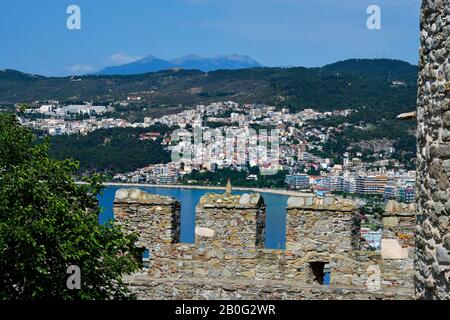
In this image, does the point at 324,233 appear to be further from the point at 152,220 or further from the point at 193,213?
the point at 193,213

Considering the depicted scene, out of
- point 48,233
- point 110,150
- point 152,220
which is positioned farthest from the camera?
point 110,150

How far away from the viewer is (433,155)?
591 centimetres

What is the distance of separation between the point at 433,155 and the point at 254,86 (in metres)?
132

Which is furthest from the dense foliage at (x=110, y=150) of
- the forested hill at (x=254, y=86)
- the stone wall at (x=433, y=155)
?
the stone wall at (x=433, y=155)

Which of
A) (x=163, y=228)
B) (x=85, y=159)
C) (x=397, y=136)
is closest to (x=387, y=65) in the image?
(x=397, y=136)

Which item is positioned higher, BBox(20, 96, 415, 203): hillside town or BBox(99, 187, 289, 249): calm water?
BBox(20, 96, 415, 203): hillside town

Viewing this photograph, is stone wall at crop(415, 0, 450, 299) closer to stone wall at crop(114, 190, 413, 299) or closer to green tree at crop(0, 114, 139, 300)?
stone wall at crop(114, 190, 413, 299)

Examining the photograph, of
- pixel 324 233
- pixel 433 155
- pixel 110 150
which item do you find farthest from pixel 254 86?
pixel 433 155

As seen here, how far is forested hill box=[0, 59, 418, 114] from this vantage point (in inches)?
4008

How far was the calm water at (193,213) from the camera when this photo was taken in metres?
15.3

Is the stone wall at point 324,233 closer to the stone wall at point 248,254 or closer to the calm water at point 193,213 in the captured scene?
the stone wall at point 248,254

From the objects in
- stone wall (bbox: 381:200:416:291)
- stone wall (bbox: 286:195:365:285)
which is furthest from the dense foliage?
stone wall (bbox: 381:200:416:291)

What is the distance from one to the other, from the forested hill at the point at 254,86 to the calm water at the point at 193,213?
155 feet

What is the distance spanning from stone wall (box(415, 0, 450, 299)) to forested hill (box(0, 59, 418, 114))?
72943 mm
